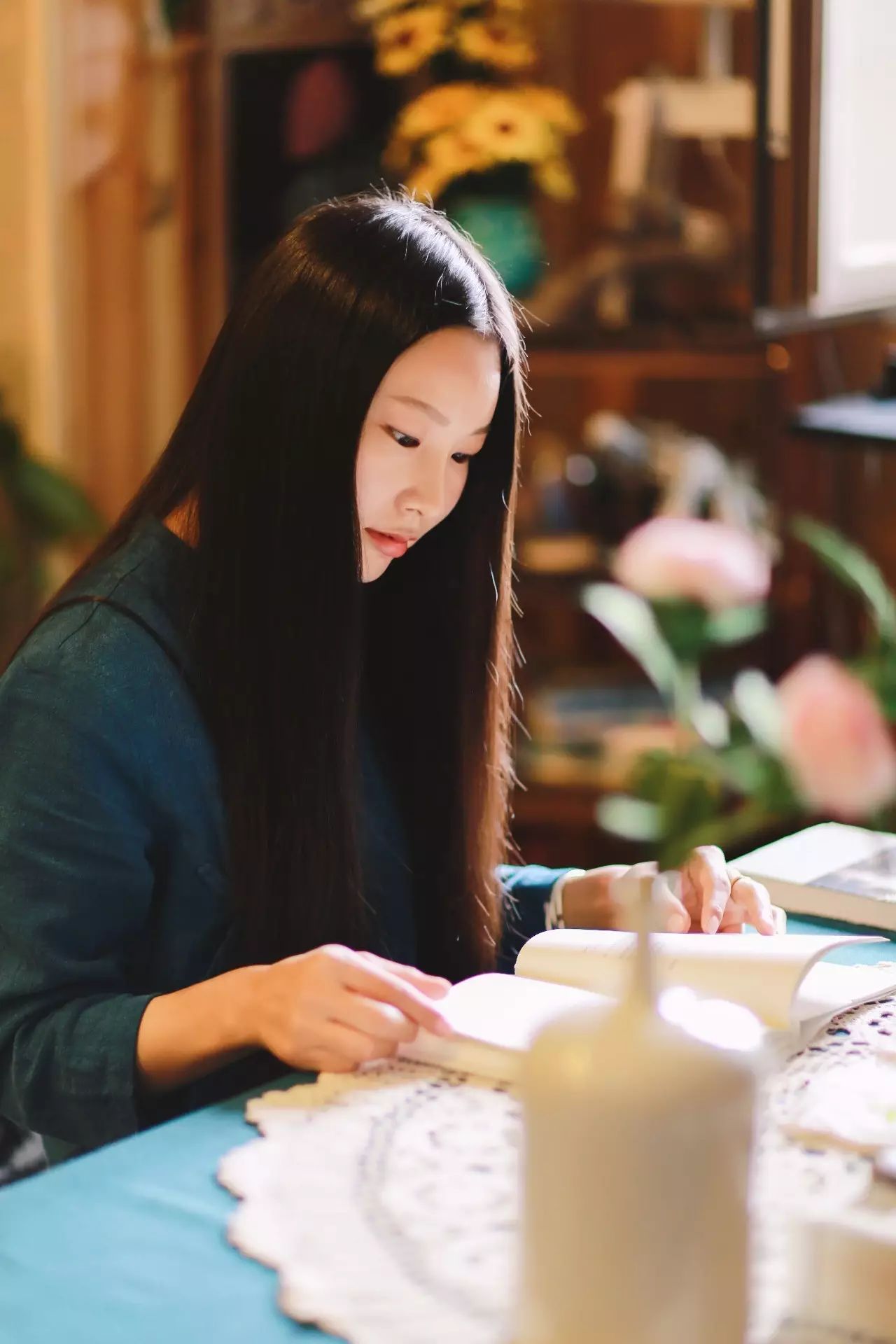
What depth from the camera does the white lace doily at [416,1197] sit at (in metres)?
0.73

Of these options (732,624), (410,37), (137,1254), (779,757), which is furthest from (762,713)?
(410,37)

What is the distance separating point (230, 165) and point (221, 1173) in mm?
2467

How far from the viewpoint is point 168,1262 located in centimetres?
78

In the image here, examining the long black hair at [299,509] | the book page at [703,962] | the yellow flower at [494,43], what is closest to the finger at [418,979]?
the book page at [703,962]

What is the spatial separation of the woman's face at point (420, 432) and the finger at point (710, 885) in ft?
1.04

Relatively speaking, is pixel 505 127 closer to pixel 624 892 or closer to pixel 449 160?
pixel 449 160

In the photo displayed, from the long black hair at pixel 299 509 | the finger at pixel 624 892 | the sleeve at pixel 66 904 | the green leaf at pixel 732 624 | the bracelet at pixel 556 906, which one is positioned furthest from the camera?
the bracelet at pixel 556 906

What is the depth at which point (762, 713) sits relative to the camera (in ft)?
2.06

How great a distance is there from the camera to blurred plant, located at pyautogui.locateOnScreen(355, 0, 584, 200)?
2.80 metres

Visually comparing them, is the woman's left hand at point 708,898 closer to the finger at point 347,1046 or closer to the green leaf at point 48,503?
the finger at point 347,1046

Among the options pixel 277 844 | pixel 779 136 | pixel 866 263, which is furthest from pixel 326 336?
pixel 866 263

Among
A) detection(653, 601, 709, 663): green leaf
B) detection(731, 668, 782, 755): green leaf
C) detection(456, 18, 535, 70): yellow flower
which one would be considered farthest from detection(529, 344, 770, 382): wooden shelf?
Result: detection(731, 668, 782, 755): green leaf

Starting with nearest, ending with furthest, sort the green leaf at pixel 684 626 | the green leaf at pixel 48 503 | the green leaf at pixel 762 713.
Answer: the green leaf at pixel 762 713, the green leaf at pixel 684 626, the green leaf at pixel 48 503

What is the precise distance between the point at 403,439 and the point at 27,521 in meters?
1.98
